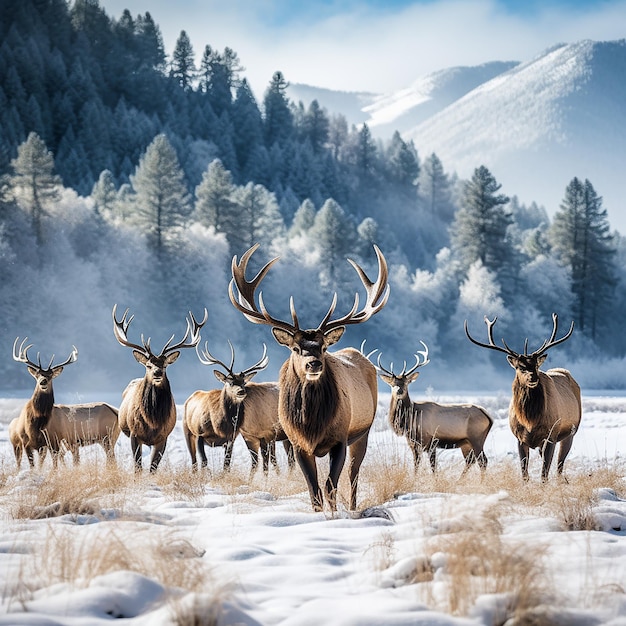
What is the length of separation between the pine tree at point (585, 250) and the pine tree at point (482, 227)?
466cm

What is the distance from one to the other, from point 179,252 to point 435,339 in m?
16.9

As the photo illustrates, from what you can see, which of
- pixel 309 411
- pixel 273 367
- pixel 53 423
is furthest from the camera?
pixel 273 367

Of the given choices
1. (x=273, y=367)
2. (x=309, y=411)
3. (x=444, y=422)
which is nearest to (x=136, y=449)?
(x=309, y=411)

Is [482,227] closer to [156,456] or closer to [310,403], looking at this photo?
[156,456]

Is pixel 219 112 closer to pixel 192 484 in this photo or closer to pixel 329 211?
pixel 329 211

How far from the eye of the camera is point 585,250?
55.6m

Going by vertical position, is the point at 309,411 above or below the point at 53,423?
above

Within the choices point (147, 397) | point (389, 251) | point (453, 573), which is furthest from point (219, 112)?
point (453, 573)

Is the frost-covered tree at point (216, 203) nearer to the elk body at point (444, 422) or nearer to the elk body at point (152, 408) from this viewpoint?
the elk body at point (444, 422)

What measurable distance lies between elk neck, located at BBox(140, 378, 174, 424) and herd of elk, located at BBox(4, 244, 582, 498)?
0.01 m

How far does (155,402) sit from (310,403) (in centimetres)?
355

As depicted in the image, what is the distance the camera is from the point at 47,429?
11.1 m

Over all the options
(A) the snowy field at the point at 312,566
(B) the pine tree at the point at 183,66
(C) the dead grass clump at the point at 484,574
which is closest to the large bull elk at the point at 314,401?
(A) the snowy field at the point at 312,566

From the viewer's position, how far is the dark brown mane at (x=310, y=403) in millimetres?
6641
